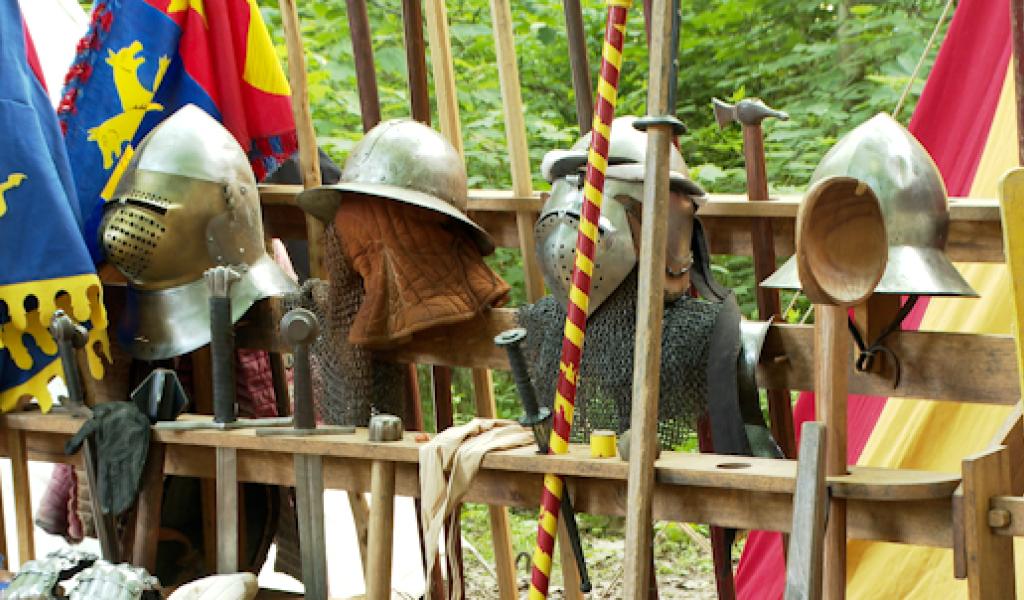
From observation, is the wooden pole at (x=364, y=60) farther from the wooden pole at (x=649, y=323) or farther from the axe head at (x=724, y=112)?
the wooden pole at (x=649, y=323)

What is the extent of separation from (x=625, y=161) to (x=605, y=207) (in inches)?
3.2

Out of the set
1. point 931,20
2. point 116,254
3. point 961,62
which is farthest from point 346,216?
point 931,20

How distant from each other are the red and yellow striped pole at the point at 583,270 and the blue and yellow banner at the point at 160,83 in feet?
3.96

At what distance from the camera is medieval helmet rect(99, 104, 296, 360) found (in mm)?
2926

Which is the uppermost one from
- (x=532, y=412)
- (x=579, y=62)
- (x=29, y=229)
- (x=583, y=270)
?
(x=579, y=62)

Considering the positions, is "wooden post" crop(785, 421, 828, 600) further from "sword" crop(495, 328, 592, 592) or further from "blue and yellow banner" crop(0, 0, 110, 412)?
"blue and yellow banner" crop(0, 0, 110, 412)

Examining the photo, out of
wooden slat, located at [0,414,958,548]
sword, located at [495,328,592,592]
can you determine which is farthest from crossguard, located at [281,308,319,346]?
sword, located at [495,328,592,592]

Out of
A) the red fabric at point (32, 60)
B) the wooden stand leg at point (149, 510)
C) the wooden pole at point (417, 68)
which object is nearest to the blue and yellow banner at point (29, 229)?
the red fabric at point (32, 60)

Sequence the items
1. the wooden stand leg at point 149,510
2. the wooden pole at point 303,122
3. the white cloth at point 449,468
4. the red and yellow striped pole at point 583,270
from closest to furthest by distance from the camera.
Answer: the red and yellow striped pole at point 583,270 → the white cloth at point 449,468 → the wooden stand leg at point 149,510 → the wooden pole at point 303,122

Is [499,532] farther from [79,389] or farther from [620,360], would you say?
[79,389]

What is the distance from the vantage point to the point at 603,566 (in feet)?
17.2

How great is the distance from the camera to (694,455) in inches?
92.1

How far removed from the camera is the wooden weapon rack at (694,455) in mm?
2135

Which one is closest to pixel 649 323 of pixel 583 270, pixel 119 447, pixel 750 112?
pixel 583 270
